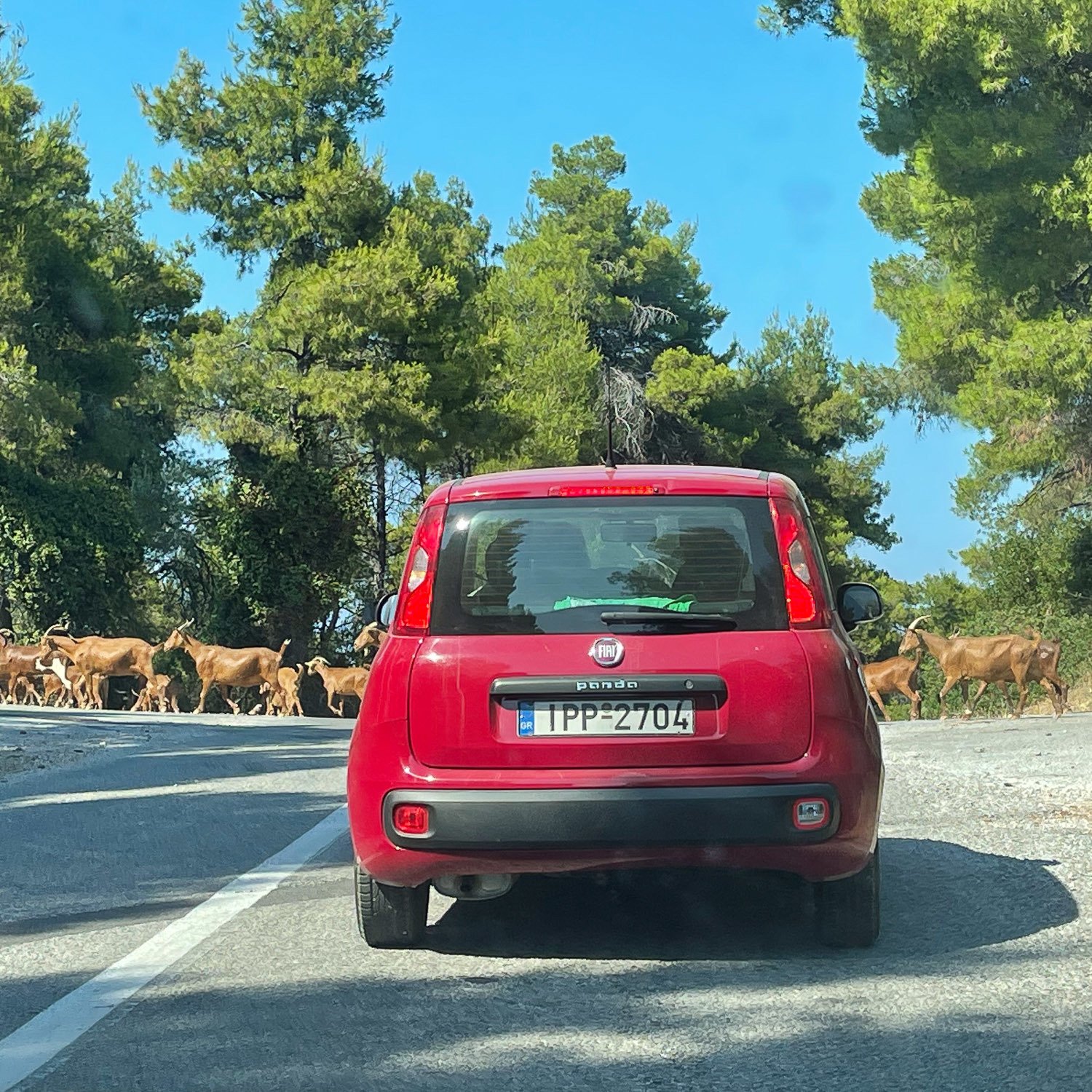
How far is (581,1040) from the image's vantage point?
4.98 meters

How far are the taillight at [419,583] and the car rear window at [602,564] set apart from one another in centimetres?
4

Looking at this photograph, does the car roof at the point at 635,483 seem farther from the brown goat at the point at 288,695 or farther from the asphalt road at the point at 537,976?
the brown goat at the point at 288,695

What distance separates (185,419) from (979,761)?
31.5m

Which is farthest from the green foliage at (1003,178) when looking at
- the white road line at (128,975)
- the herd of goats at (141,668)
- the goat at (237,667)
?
the white road line at (128,975)

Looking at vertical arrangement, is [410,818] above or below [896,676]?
above

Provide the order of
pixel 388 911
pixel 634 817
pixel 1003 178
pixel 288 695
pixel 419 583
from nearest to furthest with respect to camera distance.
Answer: pixel 634 817 < pixel 419 583 < pixel 388 911 < pixel 1003 178 < pixel 288 695

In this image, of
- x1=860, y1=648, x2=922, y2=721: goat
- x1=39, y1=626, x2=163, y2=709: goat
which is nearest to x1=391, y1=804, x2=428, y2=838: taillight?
x1=860, y1=648, x2=922, y2=721: goat

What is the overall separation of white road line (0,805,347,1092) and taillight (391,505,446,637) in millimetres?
1550

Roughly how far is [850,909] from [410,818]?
1.69 m

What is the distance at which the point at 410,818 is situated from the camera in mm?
6000

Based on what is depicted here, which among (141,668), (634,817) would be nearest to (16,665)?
(141,668)

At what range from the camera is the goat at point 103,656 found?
3127cm

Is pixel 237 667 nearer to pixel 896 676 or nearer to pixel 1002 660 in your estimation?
pixel 896 676

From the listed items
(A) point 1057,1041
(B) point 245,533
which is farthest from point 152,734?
(B) point 245,533
